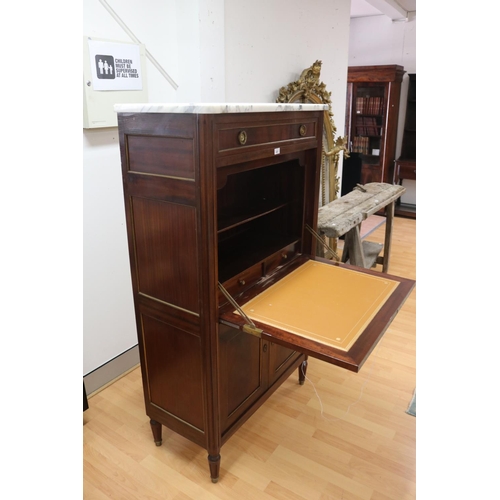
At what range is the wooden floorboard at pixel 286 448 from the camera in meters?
1.80

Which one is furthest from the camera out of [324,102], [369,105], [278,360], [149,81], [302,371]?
[369,105]

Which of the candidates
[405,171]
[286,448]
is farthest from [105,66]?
[405,171]

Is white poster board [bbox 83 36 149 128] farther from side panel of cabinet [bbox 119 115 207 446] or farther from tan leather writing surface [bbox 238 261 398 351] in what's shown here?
tan leather writing surface [bbox 238 261 398 351]

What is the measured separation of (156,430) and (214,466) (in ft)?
1.17

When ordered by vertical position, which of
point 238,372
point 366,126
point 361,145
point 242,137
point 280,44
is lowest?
point 238,372

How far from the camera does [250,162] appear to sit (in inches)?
63.6

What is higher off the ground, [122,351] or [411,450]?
[122,351]

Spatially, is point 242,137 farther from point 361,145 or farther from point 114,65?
point 361,145

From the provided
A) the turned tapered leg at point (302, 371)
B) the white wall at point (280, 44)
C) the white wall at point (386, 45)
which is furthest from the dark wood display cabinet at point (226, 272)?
the white wall at point (386, 45)

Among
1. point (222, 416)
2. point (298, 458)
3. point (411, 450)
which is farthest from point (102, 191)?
point (411, 450)

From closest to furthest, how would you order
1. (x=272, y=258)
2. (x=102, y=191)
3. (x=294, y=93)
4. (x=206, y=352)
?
(x=206, y=352) < (x=272, y=258) < (x=102, y=191) < (x=294, y=93)

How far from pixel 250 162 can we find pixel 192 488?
1.37 m

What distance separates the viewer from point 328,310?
63.8 inches

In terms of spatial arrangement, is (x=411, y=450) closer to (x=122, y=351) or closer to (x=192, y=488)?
(x=192, y=488)
